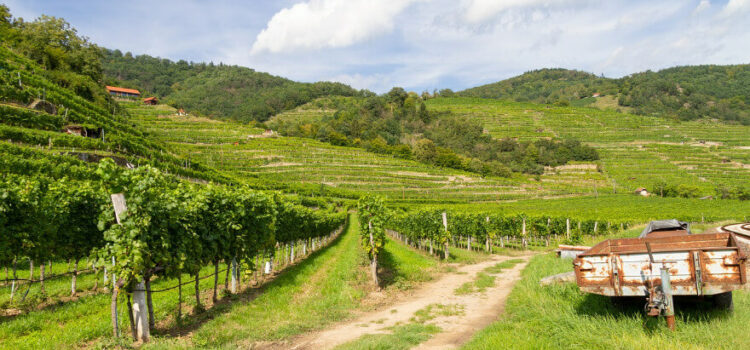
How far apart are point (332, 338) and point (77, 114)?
45.9m

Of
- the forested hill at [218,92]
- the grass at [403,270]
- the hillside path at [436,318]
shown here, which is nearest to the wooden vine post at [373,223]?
the grass at [403,270]

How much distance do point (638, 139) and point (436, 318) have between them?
132 metres

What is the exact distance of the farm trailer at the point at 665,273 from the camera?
488cm

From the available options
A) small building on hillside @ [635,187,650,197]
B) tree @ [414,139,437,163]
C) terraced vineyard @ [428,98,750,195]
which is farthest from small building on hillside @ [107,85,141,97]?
small building on hillside @ [635,187,650,197]

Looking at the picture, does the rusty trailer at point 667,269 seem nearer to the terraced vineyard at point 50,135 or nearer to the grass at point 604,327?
the grass at point 604,327

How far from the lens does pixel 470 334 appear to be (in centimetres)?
761

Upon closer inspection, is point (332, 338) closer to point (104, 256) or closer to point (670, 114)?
point (104, 256)

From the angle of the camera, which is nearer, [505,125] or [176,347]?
[176,347]

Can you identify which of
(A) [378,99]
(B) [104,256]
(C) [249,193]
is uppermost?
(A) [378,99]

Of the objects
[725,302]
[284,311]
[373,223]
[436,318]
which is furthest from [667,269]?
[373,223]

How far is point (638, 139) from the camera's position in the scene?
112m

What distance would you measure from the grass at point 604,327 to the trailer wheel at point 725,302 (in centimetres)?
12

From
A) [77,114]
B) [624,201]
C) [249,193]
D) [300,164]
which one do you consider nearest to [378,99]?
[300,164]

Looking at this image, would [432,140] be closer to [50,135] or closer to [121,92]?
[121,92]
